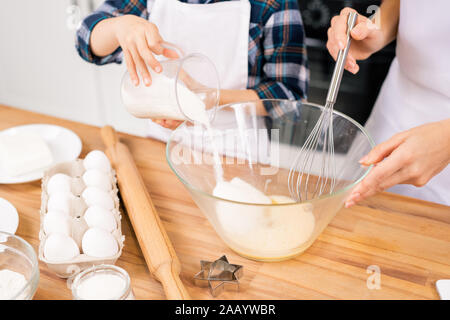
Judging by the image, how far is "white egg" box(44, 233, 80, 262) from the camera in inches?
25.0

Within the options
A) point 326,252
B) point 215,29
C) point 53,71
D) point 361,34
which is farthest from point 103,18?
point 53,71

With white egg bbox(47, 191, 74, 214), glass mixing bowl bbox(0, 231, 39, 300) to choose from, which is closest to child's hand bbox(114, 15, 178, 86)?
white egg bbox(47, 191, 74, 214)

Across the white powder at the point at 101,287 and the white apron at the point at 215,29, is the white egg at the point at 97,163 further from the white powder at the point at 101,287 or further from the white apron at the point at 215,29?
the white apron at the point at 215,29

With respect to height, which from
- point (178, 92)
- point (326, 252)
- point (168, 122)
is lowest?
point (326, 252)

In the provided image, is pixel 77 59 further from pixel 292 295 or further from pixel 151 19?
pixel 292 295

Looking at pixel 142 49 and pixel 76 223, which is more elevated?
pixel 142 49

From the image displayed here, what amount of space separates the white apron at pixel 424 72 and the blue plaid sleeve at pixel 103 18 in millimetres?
679

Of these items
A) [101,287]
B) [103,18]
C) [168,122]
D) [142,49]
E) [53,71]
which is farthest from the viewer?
[53,71]

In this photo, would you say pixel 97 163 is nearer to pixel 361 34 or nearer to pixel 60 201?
pixel 60 201

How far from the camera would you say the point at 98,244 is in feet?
2.13

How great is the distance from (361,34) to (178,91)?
347 millimetres

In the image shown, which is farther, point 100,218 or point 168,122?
point 168,122

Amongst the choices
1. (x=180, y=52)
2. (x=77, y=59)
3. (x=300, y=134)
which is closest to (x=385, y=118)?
(x=300, y=134)
